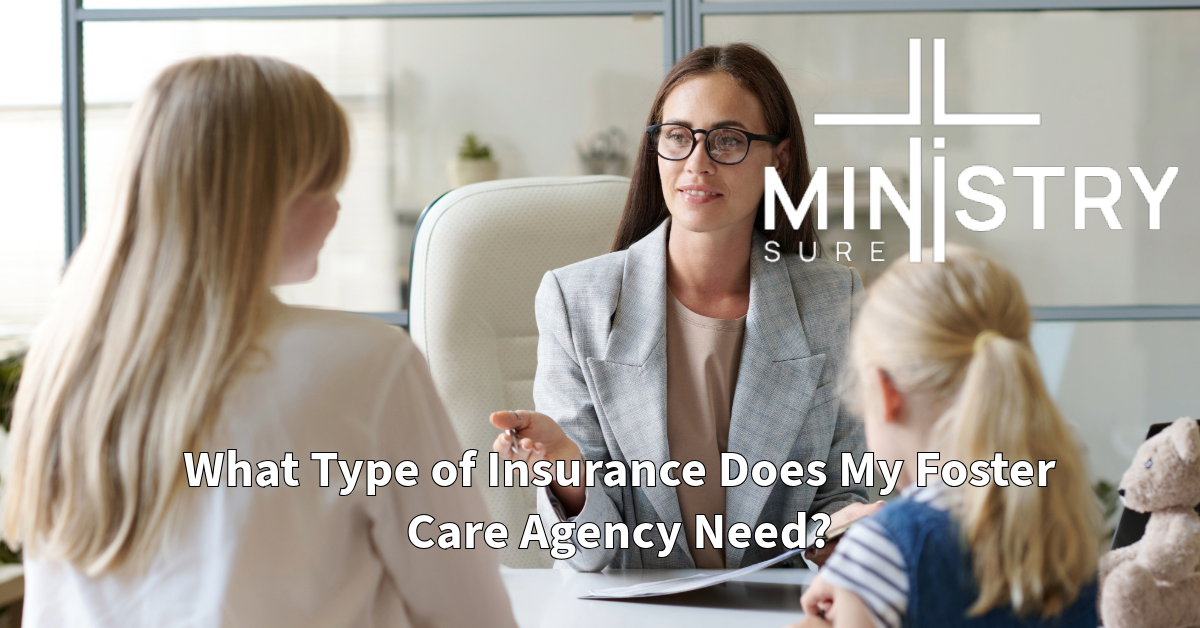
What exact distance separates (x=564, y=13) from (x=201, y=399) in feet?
6.59

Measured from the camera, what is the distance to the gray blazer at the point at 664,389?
136 cm

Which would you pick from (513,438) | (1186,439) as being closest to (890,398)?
(1186,439)

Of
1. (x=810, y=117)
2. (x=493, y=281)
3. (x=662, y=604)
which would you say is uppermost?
(x=810, y=117)

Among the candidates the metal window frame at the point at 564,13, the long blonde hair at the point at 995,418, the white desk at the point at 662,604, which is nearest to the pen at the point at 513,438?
the white desk at the point at 662,604

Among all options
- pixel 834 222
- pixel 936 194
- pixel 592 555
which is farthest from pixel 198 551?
pixel 936 194

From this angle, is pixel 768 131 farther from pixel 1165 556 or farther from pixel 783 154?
pixel 1165 556

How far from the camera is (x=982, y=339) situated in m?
0.65

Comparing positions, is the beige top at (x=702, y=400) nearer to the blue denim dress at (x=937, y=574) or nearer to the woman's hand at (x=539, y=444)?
the woman's hand at (x=539, y=444)

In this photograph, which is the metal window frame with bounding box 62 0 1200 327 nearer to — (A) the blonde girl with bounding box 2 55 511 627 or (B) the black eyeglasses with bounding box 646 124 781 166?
(B) the black eyeglasses with bounding box 646 124 781 166

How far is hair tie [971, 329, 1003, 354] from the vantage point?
645mm

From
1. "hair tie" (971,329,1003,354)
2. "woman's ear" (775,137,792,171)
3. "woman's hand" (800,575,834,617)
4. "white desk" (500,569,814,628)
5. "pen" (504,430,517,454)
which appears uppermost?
"woman's ear" (775,137,792,171)

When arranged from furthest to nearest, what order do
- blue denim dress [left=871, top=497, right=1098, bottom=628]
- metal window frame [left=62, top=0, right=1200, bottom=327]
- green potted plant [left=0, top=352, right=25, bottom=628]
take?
metal window frame [left=62, top=0, right=1200, bottom=327] < green potted plant [left=0, top=352, right=25, bottom=628] < blue denim dress [left=871, top=497, right=1098, bottom=628]

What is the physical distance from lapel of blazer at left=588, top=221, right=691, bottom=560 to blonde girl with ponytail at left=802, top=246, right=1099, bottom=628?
0.69 m

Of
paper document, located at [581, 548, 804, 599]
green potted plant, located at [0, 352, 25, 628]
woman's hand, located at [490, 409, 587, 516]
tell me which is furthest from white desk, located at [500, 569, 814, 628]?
green potted plant, located at [0, 352, 25, 628]
